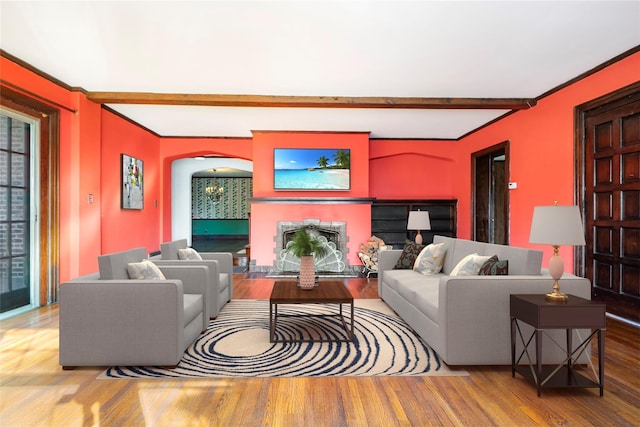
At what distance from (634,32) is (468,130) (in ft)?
12.8

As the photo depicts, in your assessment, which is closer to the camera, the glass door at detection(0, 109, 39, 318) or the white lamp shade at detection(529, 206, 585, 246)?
the white lamp shade at detection(529, 206, 585, 246)

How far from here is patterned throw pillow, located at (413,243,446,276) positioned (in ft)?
14.2

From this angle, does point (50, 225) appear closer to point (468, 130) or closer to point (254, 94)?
point (254, 94)

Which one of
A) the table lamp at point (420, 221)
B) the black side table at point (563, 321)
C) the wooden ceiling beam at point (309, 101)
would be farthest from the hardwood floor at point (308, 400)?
the wooden ceiling beam at point (309, 101)

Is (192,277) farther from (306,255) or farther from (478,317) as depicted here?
(478,317)

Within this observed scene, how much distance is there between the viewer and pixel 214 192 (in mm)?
13125

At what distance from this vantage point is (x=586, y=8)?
2957mm

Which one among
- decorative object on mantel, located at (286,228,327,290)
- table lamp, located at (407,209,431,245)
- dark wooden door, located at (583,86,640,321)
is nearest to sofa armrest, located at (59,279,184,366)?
decorative object on mantel, located at (286,228,327,290)

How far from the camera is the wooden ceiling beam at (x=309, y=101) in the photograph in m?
5.03

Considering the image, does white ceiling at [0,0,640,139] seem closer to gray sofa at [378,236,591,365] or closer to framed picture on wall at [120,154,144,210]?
framed picture on wall at [120,154,144,210]

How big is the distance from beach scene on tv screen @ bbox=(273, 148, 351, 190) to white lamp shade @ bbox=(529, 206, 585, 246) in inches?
194

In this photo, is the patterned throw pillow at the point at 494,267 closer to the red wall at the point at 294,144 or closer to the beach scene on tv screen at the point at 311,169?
the red wall at the point at 294,144

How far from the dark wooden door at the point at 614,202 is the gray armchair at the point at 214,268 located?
4.34m

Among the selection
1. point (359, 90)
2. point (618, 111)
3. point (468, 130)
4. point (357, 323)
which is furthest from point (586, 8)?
point (468, 130)
